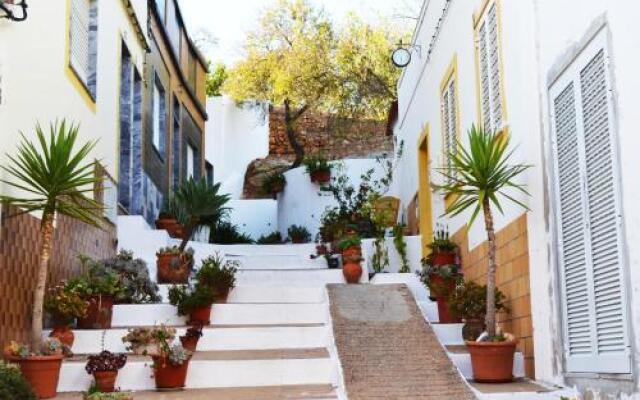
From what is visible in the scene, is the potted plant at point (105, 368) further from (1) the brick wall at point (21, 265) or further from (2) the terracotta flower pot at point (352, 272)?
(2) the terracotta flower pot at point (352, 272)

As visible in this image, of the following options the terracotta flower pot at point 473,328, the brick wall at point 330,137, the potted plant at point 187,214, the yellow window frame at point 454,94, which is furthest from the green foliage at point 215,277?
the brick wall at point 330,137

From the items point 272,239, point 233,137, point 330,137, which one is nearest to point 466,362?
point 272,239

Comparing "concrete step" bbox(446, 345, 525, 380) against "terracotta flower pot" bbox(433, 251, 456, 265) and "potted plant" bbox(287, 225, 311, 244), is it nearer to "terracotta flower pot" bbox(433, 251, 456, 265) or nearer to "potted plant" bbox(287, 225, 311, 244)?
"terracotta flower pot" bbox(433, 251, 456, 265)

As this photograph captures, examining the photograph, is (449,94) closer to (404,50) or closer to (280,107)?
(404,50)

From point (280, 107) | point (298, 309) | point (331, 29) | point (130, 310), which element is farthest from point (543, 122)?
point (280, 107)

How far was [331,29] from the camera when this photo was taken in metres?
22.6

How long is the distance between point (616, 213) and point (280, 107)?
20376 mm

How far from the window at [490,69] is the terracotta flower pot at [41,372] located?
181 inches

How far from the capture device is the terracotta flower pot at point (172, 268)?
33.3 ft

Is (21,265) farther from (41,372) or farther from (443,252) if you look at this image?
(443,252)

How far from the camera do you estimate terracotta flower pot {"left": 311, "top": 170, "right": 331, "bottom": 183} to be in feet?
58.1

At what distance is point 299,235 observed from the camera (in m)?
17.4

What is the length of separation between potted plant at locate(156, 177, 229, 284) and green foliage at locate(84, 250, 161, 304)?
0.90 m

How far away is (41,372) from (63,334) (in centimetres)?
108
